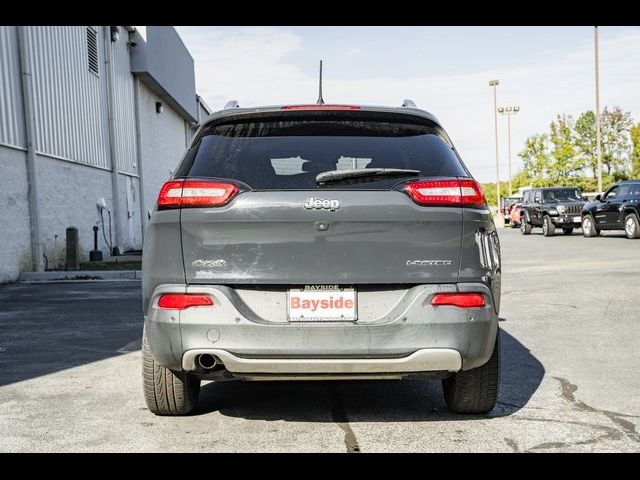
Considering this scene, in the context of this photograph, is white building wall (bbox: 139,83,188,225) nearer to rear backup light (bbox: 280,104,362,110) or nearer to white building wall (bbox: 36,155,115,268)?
white building wall (bbox: 36,155,115,268)

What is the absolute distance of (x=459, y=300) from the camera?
145 inches

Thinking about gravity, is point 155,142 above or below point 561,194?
above

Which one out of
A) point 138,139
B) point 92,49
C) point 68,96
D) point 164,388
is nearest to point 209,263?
point 164,388

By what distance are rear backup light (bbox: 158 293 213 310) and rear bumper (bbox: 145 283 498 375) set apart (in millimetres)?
22

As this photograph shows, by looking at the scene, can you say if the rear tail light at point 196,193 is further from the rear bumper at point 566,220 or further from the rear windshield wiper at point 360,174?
the rear bumper at point 566,220

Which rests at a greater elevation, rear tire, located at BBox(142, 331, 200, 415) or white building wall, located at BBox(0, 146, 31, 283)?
white building wall, located at BBox(0, 146, 31, 283)

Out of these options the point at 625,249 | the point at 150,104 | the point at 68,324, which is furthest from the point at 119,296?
the point at 150,104

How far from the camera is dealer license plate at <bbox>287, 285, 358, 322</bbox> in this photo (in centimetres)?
362

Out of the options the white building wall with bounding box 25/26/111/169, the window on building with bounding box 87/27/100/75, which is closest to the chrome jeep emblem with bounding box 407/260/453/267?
the white building wall with bounding box 25/26/111/169

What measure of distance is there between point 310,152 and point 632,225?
19.8 metres

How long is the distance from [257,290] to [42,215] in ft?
42.5

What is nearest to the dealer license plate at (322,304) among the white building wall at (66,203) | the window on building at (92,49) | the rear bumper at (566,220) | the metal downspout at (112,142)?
the white building wall at (66,203)

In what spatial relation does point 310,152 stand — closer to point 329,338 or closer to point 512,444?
point 329,338
